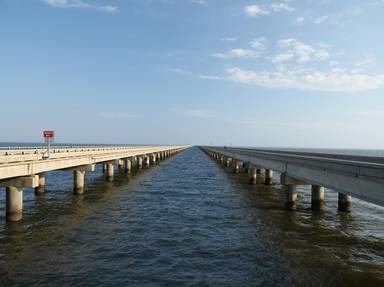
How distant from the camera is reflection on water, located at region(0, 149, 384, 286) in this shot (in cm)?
1214

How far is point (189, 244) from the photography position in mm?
16141

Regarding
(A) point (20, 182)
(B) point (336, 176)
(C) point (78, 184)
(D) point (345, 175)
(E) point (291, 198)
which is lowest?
(E) point (291, 198)

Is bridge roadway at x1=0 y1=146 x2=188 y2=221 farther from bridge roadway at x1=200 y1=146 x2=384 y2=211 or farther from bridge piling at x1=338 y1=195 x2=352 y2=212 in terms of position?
bridge piling at x1=338 y1=195 x2=352 y2=212

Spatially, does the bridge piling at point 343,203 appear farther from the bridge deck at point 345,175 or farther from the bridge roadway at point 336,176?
the bridge deck at point 345,175

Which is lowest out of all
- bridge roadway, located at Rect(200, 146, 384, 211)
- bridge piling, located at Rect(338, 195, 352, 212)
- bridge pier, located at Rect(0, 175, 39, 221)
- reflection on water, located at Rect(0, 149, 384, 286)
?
reflection on water, located at Rect(0, 149, 384, 286)

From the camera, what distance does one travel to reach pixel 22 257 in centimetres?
1384

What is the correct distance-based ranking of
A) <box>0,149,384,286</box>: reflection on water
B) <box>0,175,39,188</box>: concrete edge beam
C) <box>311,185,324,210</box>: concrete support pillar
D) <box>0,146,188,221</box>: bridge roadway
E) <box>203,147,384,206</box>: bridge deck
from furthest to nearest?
<box>311,185,324,210</box>: concrete support pillar, <box>0,175,39,188</box>: concrete edge beam, <box>0,146,188,221</box>: bridge roadway, <box>203,147,384,206</box>: bridge deck, <box>0,149,384,286</box>: reflection on water

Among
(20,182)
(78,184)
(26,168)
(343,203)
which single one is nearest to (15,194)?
(20,182)

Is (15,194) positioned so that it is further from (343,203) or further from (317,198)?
(343,203)

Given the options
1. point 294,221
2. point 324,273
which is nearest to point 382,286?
point 324,273

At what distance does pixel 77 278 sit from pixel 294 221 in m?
13.7

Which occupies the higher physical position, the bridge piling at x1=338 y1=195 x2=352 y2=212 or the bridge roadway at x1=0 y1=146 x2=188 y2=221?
the bridge roadway at x1=0 y1=146 x2=188 y2=221

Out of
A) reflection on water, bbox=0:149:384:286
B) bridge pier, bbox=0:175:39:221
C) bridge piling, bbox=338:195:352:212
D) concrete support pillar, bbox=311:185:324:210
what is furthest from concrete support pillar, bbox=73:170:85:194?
bridge piling, bbox=338:195:352:212

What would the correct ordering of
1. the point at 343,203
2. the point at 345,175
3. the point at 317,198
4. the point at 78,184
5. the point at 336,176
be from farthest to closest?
the point at 78,184 < the point at 343,203 < the point at 317,198 < the point at 336,176 < the point at 345,175
